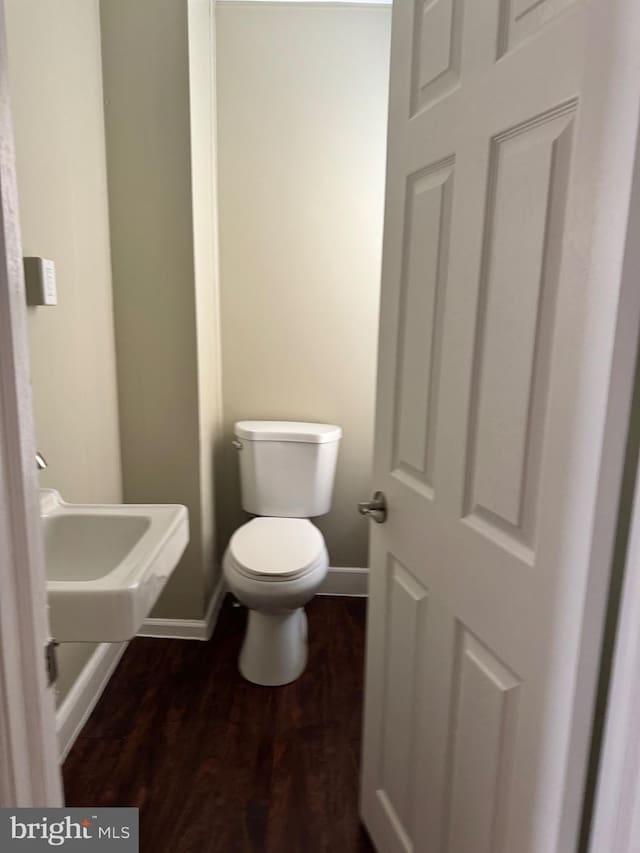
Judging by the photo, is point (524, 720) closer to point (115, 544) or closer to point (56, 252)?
point (115, 544)

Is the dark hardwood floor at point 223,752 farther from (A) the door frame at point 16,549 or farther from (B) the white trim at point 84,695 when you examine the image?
(A) the door frame at point 16,549

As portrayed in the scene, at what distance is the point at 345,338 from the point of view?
98.4 inches

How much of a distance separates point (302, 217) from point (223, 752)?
1.98 meters

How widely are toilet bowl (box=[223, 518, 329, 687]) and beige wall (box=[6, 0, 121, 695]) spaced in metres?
0.53

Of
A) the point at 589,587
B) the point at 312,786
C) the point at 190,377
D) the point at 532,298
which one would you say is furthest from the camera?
the point at 190,377

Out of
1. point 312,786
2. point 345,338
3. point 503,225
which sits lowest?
point 312,786

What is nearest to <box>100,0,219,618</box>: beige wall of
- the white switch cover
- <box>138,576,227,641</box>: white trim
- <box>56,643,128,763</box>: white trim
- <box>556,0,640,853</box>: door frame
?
<box>138,576,227,641</box>: white trim

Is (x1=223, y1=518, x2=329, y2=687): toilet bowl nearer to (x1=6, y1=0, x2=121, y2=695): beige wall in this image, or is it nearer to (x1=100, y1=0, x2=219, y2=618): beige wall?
(x1=100, y1=0, x2=219, y2=618): beige wall

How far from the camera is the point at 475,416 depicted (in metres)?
0.91

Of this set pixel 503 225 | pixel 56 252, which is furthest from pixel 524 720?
pixel 56 252

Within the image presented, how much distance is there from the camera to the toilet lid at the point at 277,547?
190cm

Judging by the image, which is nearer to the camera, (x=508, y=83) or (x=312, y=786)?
(x=508, y=83)

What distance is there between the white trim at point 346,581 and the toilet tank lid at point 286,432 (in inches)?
27.3

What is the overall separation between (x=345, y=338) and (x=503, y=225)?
5.54 feet
